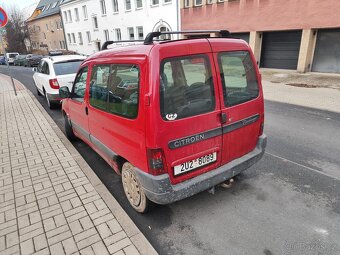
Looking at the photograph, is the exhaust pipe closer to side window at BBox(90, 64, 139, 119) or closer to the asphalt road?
the asphalt road

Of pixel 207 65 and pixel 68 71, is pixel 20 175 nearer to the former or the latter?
pixel 207 65

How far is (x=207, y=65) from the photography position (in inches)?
114

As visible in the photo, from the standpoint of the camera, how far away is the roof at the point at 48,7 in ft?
144

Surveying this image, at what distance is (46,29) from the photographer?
159ft

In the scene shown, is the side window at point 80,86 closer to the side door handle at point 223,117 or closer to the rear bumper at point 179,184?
the rear bumper at point 179,184

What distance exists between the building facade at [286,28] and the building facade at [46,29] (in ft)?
110

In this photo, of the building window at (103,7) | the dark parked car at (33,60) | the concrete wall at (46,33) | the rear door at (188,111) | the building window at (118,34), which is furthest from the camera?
the concrete wall at (46,33)

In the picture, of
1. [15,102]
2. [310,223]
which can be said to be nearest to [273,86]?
[310,223]

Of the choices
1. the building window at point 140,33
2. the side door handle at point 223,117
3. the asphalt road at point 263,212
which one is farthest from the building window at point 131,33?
the side door handle at point 223,117

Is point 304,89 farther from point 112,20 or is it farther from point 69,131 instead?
point 112,20

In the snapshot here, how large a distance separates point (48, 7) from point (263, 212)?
5656cm

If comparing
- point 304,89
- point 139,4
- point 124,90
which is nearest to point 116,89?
point 124,90

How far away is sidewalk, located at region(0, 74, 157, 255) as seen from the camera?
273 centimetres

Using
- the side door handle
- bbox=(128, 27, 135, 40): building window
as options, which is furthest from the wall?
the side door handle
